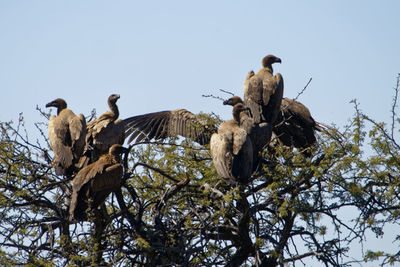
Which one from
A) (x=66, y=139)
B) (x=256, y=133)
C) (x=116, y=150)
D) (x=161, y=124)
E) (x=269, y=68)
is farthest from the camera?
(x=161, y=124)

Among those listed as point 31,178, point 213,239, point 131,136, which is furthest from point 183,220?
point 131,136

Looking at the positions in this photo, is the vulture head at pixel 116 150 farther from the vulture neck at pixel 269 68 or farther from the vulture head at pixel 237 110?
the vulture neck at pixel 269 68

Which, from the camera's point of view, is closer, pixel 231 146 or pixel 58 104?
pixel 231 146

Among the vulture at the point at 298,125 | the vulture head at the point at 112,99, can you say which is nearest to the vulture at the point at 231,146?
the vulture head at the point at 112,99

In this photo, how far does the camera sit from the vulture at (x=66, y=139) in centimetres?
784

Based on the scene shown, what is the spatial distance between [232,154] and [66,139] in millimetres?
1910

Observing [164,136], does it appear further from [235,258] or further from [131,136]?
[235,258]

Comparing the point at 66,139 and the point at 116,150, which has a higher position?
the point at 66,139

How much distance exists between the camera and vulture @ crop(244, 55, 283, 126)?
30.5 feet

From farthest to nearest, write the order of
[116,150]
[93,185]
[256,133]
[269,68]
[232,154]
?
1. [269,68]
2. [256,133]
3. [232,154]
4. [116,150]
5. [93,185]

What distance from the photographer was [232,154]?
798 centimetres

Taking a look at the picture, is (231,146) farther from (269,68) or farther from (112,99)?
(269,68)

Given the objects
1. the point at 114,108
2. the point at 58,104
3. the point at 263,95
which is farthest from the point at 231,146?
the point at 58,104

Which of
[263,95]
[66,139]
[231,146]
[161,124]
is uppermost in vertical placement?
[161,124]
